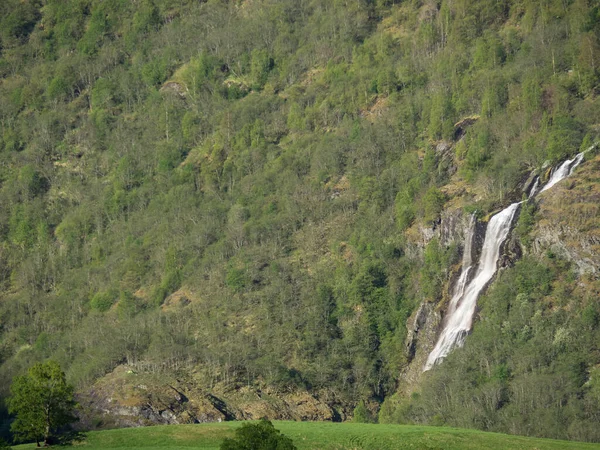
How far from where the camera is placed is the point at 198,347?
178625mm

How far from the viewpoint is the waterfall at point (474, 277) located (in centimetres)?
17200

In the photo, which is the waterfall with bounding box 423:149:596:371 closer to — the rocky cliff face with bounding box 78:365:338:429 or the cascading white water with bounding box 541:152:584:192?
the cascading white water with bounding box 541:152:584:192

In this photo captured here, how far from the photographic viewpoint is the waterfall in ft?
564

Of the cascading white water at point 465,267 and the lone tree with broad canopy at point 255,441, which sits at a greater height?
the lone tree with broad canopy at point 255,441

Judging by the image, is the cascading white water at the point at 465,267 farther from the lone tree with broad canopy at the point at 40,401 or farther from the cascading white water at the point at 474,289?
the lone tree with broad canopy at the point at 40,401

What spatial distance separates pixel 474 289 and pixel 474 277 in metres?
2.53

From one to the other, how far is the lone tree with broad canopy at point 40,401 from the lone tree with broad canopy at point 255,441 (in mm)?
23169

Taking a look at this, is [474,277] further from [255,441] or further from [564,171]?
[255,441]

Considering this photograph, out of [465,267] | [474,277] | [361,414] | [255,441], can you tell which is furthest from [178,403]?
[255,441]

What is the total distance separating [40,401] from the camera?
103 m

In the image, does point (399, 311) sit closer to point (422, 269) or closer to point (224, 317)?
point (422, 269)

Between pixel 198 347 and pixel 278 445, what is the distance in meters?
92.8

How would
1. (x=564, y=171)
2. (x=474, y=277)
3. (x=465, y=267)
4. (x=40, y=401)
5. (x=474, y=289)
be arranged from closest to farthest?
(x=40, y=401) < (x=474, y=289) < (x=474, y=277) < (x=465, y=267) < (x=564, y=171)

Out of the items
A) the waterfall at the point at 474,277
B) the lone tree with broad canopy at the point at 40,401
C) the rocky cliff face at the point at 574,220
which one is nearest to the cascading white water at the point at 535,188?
the waterfall at the point at 474,277
